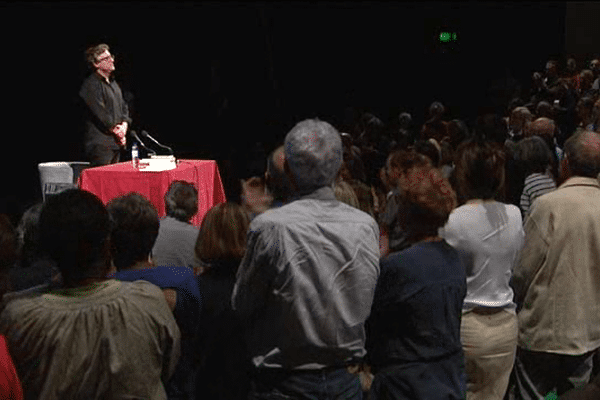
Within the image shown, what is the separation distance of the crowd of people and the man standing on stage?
9.75 ft

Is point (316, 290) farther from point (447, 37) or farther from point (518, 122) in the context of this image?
point (447, 37)

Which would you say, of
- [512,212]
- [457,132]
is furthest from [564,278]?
[457,132]

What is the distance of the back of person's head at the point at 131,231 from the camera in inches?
99.0

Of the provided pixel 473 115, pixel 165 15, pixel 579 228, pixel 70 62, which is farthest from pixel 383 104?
pixel 579 228

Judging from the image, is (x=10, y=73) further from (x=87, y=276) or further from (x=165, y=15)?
(x=87, y=276)

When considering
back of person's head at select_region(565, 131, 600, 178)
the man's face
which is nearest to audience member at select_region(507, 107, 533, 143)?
back of person's head at select_region(565, 131, 600, 178)

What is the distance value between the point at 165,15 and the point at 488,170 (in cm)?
753

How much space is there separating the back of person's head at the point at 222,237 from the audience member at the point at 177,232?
2.75 ft

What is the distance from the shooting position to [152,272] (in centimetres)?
241

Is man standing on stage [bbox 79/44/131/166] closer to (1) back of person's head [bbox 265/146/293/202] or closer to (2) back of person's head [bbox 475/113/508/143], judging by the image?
(2) back of person's head [bbox 475/113/508/143]

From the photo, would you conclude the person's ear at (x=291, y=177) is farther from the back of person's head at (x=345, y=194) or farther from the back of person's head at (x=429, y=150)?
the back of person's head at (x=429, y=150)

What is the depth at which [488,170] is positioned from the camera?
115 inches

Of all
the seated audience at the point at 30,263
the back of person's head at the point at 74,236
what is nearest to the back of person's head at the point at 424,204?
the back of person's head at the point at 74,236

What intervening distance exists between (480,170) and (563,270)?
529 millimetres
